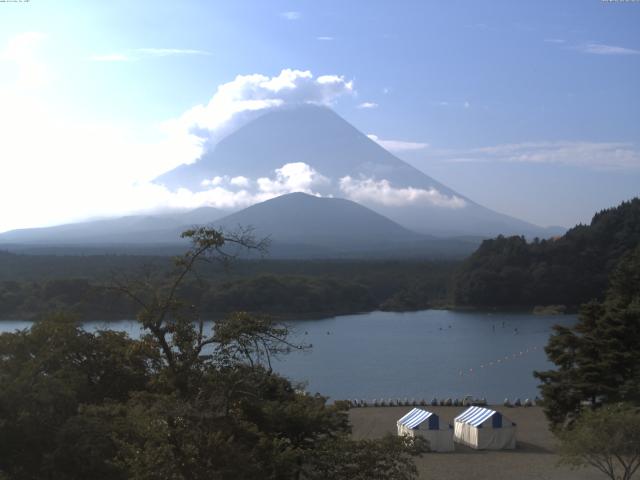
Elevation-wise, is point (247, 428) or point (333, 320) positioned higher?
point (247, 428)

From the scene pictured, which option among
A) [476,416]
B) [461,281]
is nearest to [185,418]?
[476,416]

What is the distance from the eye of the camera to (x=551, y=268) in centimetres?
3197

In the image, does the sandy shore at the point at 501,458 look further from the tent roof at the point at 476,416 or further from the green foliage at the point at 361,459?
the green foliage at the point at 361,459

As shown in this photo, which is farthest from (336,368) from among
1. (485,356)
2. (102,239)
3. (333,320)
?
(102,239)

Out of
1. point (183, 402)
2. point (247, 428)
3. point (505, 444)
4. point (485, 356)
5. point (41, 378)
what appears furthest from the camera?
point (485, 356)

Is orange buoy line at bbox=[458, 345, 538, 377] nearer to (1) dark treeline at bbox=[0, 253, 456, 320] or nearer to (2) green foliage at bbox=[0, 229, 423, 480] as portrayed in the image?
(1) dark treeline at bbox=[0, 253, 456, 320]

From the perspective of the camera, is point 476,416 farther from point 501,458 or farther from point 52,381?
point 52,381

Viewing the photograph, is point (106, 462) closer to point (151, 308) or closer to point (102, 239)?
point (151, 308)

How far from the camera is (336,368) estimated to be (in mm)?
17938

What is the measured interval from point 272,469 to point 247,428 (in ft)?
0.83

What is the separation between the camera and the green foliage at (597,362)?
9250mm

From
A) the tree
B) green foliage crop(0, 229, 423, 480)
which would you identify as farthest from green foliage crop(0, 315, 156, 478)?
the tree

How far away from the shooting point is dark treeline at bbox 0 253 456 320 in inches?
979

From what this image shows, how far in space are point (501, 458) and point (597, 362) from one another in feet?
5.30
